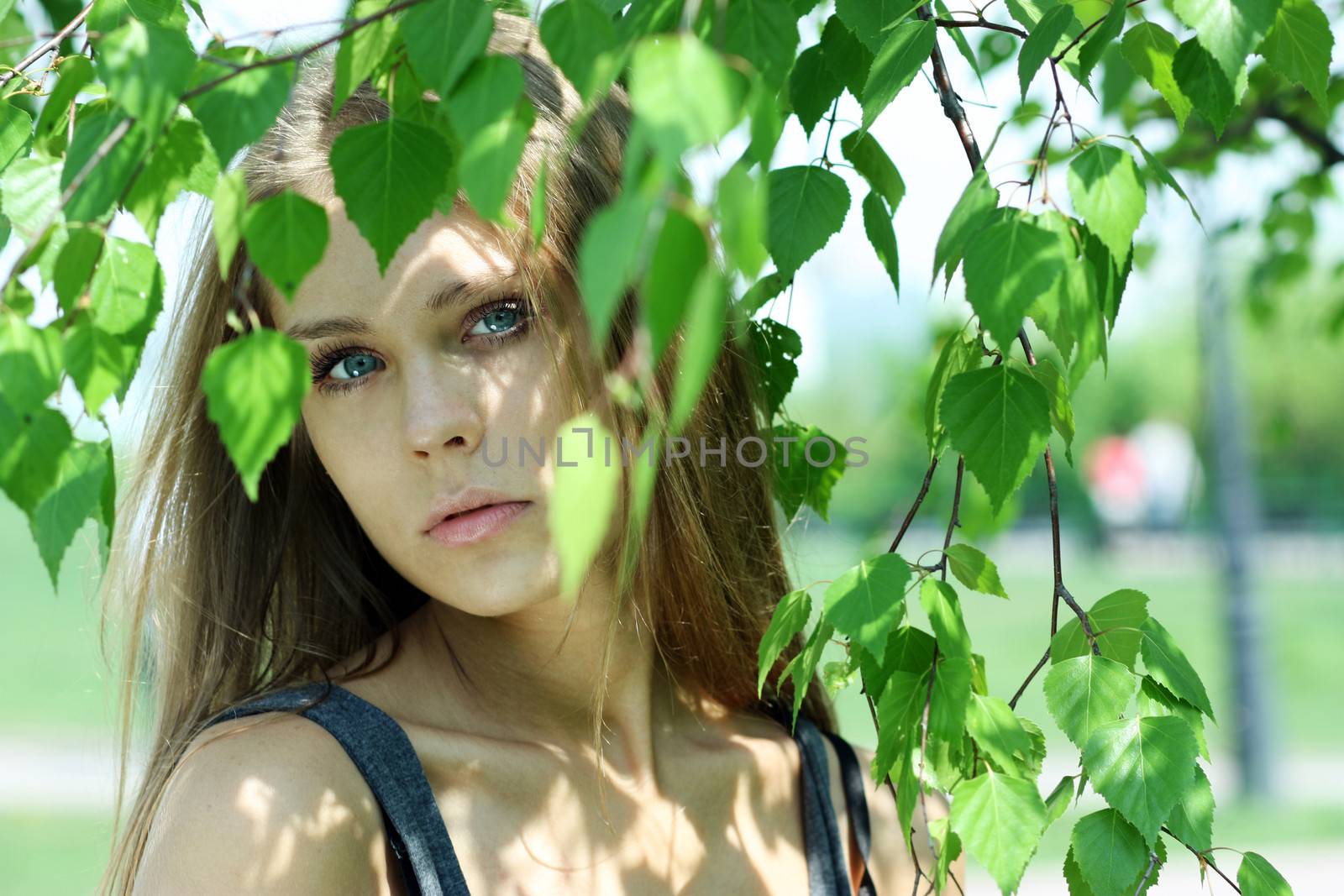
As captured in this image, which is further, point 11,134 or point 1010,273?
point 11,134

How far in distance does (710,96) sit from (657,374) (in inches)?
36.7

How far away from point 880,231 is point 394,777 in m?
0.78

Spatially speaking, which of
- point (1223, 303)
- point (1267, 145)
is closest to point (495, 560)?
point (1267, 145)

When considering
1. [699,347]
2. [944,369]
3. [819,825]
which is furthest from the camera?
[819,825]

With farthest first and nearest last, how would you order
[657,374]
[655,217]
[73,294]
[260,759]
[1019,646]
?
[1019,646] < [657,374] < [260,759] < [73,294] < [655,217]

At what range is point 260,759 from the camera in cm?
135

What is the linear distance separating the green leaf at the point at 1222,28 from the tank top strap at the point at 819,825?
1040 mm

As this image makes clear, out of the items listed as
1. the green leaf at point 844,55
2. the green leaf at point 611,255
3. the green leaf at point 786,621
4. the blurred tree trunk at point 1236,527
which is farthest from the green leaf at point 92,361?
the blurred tree trunk at point 1236,527

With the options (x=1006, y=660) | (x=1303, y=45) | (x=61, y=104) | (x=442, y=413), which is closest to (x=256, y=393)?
(x=61, y=104)

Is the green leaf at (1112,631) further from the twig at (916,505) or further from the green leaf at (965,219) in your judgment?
the green leaf at (965,219)

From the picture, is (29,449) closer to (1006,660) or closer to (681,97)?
(681,97)

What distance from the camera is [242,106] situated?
800 mm

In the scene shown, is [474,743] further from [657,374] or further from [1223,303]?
[1223,303]

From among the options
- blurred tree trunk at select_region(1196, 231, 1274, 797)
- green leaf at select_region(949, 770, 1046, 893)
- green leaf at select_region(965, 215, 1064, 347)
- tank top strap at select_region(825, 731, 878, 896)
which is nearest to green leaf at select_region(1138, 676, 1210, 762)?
green leaf at select_region(949, 770, 1046, 893)
